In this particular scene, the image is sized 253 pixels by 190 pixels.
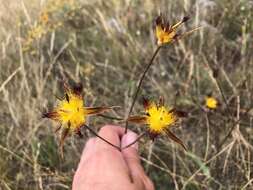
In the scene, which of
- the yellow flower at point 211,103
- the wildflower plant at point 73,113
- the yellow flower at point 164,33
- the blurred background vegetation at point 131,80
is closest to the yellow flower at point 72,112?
the wildflower plant at point 73,113

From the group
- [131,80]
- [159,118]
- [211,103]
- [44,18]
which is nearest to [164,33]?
[159,118]

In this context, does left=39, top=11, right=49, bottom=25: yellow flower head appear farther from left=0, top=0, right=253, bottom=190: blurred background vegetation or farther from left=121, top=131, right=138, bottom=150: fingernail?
left=121, top=131, right=138, bottom=150: fingernail

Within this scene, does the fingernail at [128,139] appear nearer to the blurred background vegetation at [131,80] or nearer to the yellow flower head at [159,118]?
the yellow flower head at [159,118]

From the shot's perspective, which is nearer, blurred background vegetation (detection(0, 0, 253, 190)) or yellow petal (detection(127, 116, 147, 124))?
yellow petal (detection(127, 116, 147, 124))

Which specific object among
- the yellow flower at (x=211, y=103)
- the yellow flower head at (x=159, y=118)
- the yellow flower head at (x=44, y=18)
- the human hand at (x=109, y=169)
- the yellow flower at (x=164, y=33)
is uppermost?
the yellow flower at (x=164, y=33)

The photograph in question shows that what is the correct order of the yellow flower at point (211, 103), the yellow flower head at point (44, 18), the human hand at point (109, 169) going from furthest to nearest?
the yellow flower head at point (44, 18), the yellow flower at point (211, 103), the human hand at point (109, 169)

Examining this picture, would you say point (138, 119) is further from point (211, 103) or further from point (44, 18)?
point (44, 18)

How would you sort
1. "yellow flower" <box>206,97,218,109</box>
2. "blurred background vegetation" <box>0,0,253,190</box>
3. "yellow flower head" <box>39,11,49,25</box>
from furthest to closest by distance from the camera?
"yellow flower head" <box>39,11,49,25</box>, "yellow flower" <box>206,97,218,109</box>, "blurred background vegetation" <box>0,0,253,190</box>

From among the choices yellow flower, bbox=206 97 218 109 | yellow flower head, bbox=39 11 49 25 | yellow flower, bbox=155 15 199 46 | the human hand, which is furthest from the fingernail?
yellow flower head, bbox=39 11 49 25
